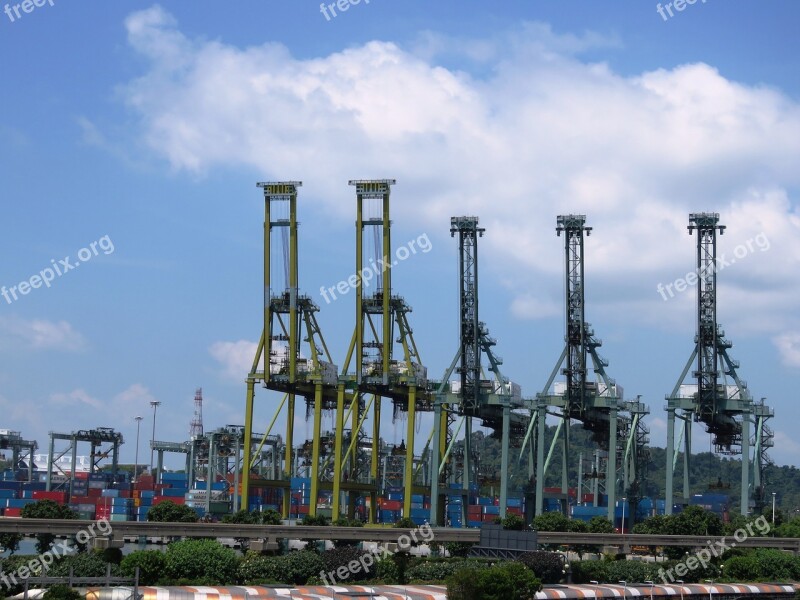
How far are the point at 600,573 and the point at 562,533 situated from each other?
10628mm

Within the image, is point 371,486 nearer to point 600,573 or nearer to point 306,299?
point 306,299

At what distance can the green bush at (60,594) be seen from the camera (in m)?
50.9

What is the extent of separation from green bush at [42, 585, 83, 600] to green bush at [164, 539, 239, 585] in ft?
42.7

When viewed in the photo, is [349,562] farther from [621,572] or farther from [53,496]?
[53,496]

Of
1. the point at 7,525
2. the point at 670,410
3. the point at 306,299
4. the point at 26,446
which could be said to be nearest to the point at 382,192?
the point at 306,299

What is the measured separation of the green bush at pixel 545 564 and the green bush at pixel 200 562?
17650 millimetres

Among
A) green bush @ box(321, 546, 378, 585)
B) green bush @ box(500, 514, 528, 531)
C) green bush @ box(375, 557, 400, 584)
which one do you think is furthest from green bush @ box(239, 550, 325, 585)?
green bush @ box(500, 514, 528, 531)

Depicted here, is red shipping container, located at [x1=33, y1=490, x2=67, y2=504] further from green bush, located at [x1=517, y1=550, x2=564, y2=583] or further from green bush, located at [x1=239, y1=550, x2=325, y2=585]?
green bush, located at [x1=517, y1=550, x2=564, y2=583]

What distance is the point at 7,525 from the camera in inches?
2675

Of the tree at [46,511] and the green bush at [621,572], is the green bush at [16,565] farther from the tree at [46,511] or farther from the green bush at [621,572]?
the green bush at [621,572]

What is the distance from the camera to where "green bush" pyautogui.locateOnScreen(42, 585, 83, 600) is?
50.9 meters

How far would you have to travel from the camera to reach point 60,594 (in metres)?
51.1

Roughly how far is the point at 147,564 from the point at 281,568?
9194 millimetres

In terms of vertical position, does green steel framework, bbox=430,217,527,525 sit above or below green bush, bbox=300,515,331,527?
above
